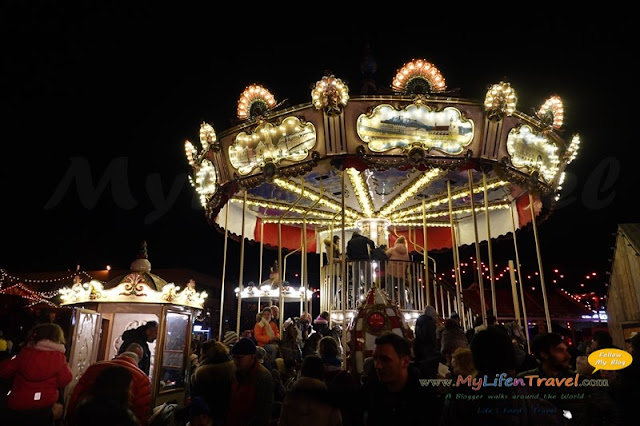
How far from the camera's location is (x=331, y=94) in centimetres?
A: 725

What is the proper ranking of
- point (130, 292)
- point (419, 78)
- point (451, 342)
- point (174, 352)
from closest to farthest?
point (451, 342), point (419, 78), point (130, 292), point (174, 352)

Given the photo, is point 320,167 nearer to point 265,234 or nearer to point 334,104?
point 334,104

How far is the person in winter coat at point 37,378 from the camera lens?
12.9 feet

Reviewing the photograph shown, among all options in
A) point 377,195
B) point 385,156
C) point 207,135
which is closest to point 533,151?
point 385,156

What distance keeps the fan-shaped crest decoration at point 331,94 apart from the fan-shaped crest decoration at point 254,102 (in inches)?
52.3

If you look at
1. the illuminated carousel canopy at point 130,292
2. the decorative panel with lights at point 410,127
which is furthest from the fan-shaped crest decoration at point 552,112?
the illuminated carousel canopy at point 130,292

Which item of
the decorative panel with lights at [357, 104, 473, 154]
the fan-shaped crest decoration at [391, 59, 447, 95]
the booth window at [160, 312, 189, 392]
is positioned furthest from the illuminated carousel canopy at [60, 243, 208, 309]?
the fan-shaped crest decoration at [391, 59, 447, 95]

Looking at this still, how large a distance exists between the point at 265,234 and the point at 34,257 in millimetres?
31369

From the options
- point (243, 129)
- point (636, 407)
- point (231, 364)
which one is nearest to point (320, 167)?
point (243, 129)

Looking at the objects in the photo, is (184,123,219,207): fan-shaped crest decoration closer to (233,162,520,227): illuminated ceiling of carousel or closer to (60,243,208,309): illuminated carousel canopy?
(233,162,520,227): illuminated ceiling of carousel

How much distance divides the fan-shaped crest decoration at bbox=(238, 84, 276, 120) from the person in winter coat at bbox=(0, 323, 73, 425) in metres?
5.36

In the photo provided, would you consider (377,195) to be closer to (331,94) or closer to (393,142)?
(393,142)

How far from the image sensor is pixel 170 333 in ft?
30.6

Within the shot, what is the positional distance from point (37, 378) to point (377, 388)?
3.45 meters
